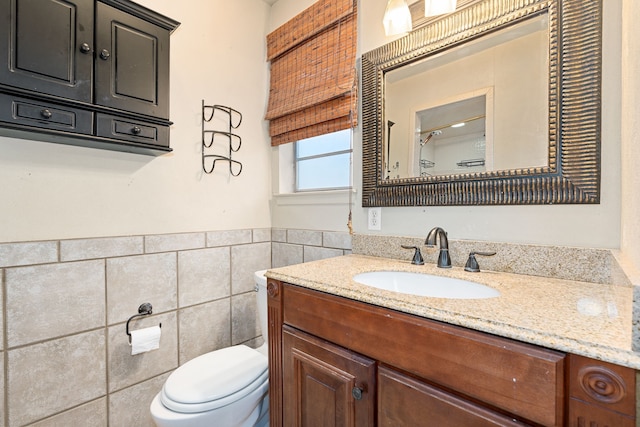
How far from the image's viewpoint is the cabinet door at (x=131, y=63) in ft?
3.94

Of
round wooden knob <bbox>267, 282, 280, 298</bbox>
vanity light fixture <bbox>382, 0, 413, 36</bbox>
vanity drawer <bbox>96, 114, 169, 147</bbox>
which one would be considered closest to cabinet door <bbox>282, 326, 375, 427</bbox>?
round wooden knob <bbox>267, 282, 280, 298</bbox>

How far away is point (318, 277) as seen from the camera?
102 cm

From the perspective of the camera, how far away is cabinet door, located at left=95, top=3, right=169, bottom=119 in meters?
1.20

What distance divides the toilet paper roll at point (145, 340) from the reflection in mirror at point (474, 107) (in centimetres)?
138

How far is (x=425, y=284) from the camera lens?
3.69ft

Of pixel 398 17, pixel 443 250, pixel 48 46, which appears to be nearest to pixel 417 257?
→ pixel 443 250

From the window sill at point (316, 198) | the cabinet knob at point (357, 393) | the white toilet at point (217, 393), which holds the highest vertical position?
the window sill at point (316, 198)

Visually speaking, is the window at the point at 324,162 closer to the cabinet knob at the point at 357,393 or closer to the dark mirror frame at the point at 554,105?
the dark mirror frame at the point at 554,105

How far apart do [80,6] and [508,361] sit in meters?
1.83

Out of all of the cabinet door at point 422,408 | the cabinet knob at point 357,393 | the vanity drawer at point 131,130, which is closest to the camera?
the cabinet door at point 422,408

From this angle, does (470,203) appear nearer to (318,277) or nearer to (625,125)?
(625,125)

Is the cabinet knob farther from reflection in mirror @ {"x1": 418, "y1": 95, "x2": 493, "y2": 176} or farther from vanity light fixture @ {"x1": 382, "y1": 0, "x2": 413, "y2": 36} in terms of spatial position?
vanity light fixture @ {"x1": 382, "y1": 0, "x2": 413, "y2": 36}

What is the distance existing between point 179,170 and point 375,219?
1112mm

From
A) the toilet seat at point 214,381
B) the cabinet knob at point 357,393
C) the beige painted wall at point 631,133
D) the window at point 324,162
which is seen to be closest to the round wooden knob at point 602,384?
the beige painted wall at point 631,133
